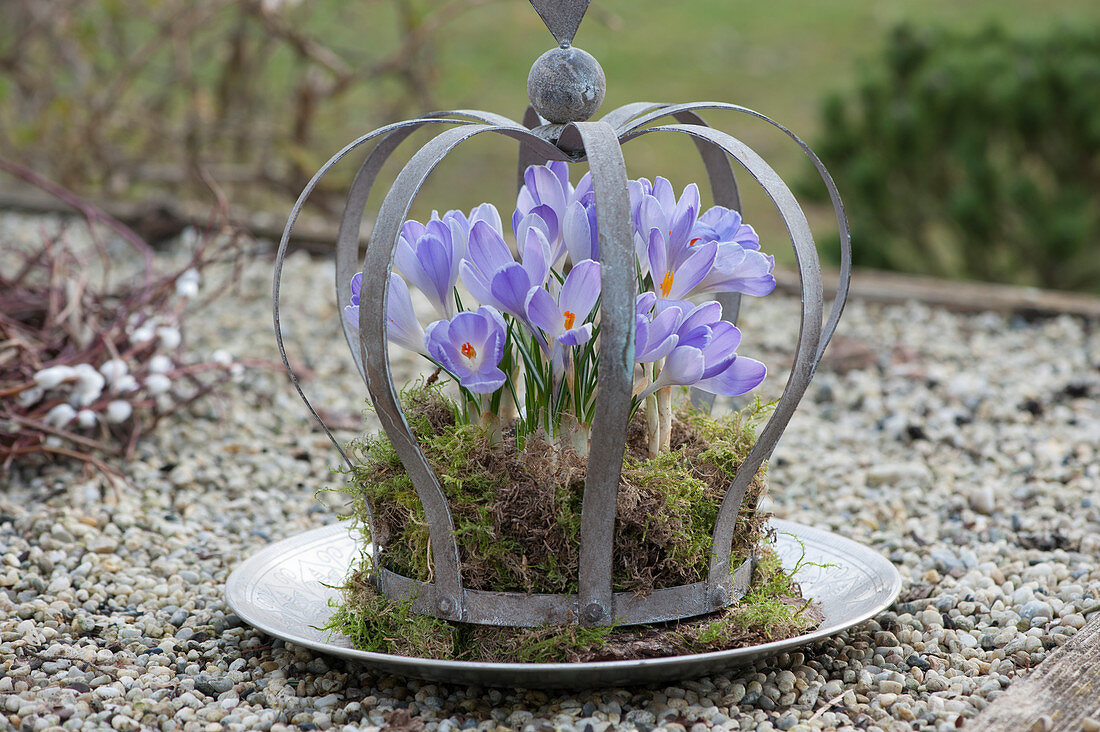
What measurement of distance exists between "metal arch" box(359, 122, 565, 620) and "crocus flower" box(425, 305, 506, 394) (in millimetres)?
78

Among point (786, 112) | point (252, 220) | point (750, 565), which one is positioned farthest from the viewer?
point (786, 112)

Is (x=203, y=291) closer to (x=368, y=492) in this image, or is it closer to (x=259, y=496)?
(x=259, y=496)

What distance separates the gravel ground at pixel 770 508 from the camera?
4.85 feet

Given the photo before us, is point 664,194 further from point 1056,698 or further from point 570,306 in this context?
point 1056,698

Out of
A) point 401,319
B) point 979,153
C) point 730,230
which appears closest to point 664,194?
point 730,230

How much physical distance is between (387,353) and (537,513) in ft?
0.98

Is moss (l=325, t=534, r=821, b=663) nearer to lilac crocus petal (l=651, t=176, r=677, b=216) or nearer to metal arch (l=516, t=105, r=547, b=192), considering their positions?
lilac crocus petal (l=651, t=176, r=677, b=216)

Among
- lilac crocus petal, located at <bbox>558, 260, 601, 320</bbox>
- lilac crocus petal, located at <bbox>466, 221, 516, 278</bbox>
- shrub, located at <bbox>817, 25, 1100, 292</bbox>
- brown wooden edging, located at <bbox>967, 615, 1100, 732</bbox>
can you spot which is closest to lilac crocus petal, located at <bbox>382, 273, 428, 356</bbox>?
lilac crocus petal, located at <bbox>466, 221, 516, 278</bbox>

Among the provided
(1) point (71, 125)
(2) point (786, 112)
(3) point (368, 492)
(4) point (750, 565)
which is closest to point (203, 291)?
(1) point (71, 125)

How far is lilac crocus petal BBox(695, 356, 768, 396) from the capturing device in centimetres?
149

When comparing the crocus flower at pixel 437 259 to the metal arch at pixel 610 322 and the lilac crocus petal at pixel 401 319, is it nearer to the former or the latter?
the lilac crocus petal at pixel 401 319

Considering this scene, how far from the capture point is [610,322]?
129 centimetres

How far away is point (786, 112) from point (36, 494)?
7558 mm

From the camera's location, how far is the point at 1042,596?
6.03 ft
